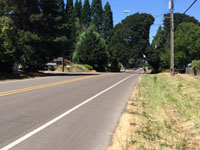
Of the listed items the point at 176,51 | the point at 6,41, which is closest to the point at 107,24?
the point at 176,51

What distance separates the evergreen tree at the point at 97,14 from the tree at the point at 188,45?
45.7 meters

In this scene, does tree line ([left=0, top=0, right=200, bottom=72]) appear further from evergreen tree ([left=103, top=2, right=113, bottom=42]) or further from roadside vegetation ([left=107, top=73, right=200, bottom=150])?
roadside vegetation ([left=107, top=73, right=200, bottom=150])

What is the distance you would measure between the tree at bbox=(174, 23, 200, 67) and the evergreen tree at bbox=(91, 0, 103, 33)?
45705 millimetres

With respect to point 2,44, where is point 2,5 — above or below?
above

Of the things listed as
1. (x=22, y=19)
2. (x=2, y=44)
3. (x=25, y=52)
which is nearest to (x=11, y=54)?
(x=2, y=44)

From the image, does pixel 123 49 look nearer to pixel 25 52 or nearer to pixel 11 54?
pixel 25 52

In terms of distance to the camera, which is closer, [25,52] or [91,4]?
[25,52]

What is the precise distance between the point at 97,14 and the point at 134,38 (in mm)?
32685

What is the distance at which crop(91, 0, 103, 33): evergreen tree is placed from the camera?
86.5 metres

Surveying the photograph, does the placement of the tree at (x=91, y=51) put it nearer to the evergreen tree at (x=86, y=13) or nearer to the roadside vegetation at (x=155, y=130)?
the evergreen tree at (x=86, y=13)

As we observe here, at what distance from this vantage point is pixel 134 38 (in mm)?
59500

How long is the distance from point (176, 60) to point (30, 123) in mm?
41420

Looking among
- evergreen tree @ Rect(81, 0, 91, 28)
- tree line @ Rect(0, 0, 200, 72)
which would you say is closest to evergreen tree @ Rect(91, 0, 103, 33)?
tree line @ Rect(0, 0, 200, 72)

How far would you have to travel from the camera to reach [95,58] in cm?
6109
